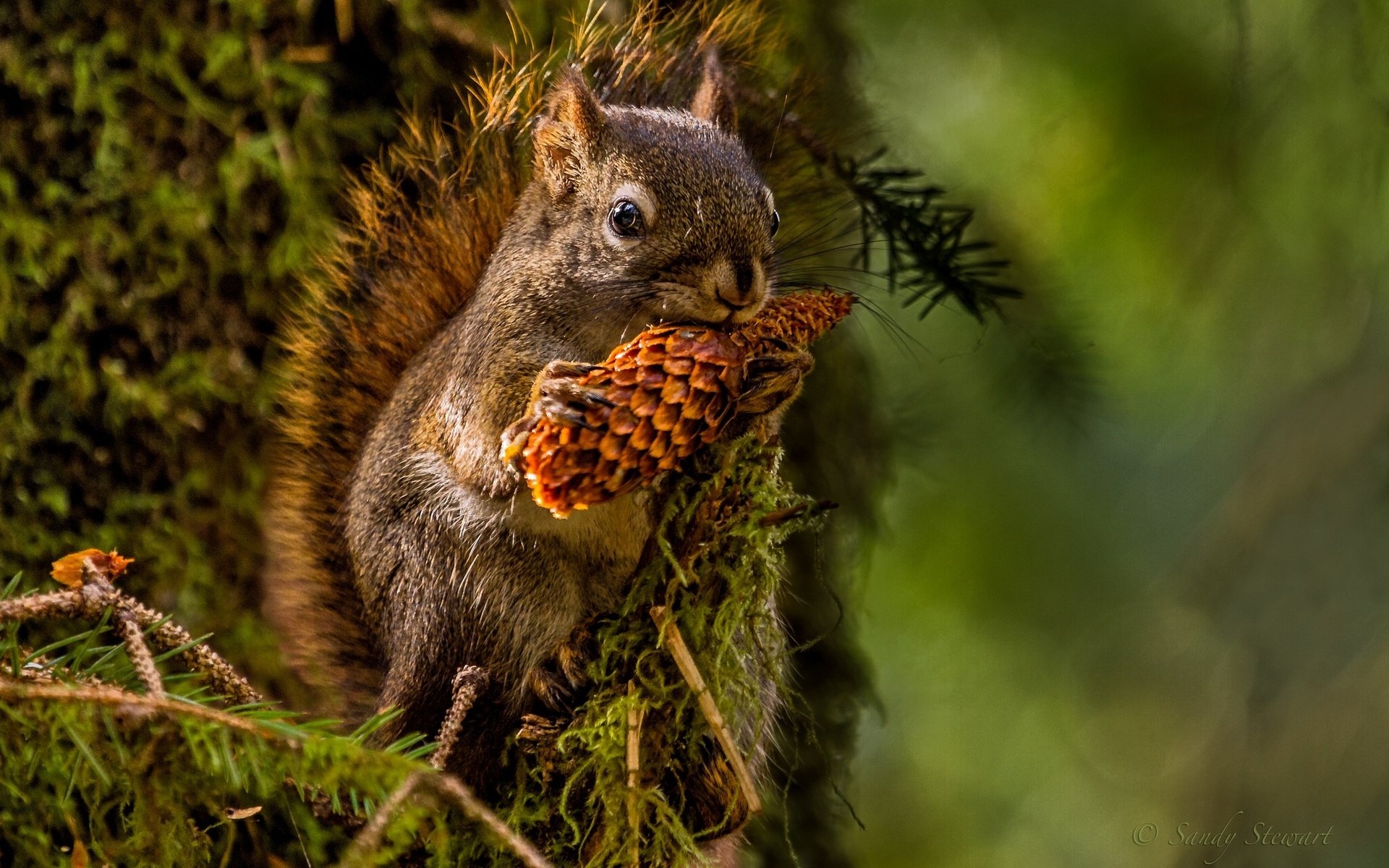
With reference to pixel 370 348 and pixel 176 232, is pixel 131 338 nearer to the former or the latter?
pixel 176 232

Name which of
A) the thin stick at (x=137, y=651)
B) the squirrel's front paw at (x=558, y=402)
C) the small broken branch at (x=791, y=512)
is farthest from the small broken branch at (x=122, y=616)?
the small broken branch at (x=791, y=512)

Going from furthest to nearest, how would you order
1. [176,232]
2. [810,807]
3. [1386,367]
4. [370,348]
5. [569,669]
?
[1386,367] → [810,807] → [176,232] → [370,348] → [569,669]

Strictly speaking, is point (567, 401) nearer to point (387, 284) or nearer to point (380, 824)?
point (380, 824)

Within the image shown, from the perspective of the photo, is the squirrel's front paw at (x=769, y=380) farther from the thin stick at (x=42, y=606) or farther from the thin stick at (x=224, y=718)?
the thin stick at (x=42, y=606)

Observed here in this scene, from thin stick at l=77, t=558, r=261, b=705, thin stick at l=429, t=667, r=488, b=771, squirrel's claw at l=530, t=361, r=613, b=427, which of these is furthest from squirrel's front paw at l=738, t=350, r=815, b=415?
thin stick at l=77, t=558, r=261, b=705

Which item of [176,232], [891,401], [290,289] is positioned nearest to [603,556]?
[290,289]

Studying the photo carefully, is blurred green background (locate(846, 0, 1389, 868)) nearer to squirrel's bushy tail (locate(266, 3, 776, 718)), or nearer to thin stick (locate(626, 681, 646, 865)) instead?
squirrel's bushy tail (locate(266, 3, 776, 718))

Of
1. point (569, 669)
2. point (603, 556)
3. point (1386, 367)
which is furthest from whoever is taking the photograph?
point (1386, 367)

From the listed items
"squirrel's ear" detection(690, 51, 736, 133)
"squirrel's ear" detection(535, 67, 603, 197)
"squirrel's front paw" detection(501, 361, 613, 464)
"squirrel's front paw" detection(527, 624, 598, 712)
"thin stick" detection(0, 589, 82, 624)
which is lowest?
"thin stick" detection(0, 589, 82, 624)
